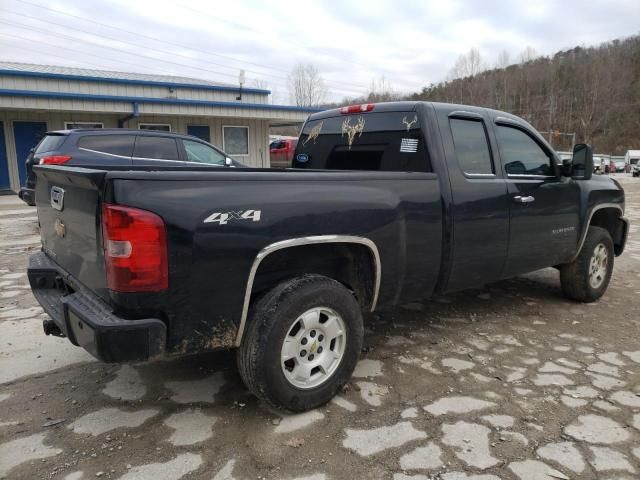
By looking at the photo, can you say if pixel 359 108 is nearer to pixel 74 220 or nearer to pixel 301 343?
pixel 301 343

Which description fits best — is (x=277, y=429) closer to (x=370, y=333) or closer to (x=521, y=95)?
(x=370, y=333)

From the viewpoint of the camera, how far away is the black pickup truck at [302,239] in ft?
7.67

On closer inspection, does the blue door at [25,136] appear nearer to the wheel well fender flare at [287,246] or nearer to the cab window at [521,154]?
the cab window at [521,154]

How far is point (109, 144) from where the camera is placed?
7859 mm

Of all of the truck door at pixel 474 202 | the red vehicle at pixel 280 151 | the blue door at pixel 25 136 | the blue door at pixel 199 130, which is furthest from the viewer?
the red vehicle at pixel 280 151

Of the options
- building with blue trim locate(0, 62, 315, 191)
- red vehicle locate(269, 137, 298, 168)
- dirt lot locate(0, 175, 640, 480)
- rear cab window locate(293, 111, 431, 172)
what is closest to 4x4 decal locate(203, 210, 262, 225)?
dirt lot locate(0, 175, 640, 480)

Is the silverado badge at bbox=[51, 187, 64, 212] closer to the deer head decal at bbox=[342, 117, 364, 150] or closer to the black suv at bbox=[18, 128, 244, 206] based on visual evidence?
the deer head decal at bbox=[342, 117, 364, 150]

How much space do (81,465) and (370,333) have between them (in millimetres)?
2456

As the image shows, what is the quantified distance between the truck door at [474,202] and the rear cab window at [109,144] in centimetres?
587

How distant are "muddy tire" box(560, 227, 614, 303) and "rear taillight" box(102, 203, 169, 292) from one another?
4.32m

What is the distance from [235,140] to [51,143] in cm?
1341

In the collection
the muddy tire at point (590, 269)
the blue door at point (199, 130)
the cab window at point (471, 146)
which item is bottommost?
the muddy tire at point (590, 269)

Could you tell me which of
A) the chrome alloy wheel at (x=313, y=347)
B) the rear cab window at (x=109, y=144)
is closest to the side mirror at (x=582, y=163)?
the chrome alloy wheel at (x=313, y=347)

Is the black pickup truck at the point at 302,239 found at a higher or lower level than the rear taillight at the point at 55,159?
lower
